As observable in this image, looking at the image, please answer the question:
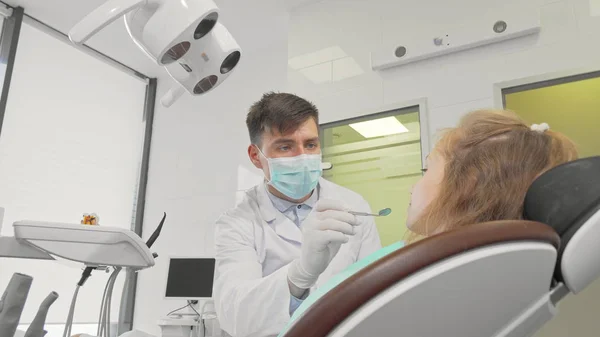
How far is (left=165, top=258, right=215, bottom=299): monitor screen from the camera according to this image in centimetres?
327

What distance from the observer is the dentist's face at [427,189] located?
102 cm

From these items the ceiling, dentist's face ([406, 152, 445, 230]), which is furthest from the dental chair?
the ceiling

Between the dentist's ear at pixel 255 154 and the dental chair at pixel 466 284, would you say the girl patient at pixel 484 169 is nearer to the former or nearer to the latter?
the dental chair at pixel 466 284

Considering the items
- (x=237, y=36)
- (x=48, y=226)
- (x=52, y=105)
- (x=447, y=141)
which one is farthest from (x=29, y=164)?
(x=447, y=141)

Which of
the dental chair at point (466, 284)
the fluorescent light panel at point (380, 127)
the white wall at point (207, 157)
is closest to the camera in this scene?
the dental chair at point (466, 284)

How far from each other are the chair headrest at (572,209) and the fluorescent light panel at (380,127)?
2.30 metres

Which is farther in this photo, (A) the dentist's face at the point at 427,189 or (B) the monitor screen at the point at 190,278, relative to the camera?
(B) the monitor screen at the point at 190,278

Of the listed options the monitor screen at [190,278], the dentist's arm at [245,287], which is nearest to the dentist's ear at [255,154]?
the dentist's arm at [245,287]

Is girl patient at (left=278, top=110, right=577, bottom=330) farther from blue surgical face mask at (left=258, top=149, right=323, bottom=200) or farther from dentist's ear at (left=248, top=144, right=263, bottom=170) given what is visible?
dentist's ear at (left=248, top=144, right=263, bottom=170)

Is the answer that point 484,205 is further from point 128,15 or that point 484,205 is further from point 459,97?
point 459,97

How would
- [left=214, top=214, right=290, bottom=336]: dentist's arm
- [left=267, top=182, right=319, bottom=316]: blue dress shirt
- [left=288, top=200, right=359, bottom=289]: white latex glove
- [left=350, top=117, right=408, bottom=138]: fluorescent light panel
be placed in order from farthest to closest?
[left=350, top=117, right=408, bottom=138]: fluorescent light panel
[left=267, top=182, right=319, bottom=316]: blue dress shirt
[left=214, top=214, right=290, bottom=336]: dentist's arm
[left=288, top=200, right=359, bottom=289]: white latex glove

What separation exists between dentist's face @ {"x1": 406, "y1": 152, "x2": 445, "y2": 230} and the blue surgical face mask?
2.19 feet

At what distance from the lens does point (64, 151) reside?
12.5 feet

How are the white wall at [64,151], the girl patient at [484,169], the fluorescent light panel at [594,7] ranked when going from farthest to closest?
the white wall at [64,151], the fluorescent light panel at [594,7], the girl patient at [484,169]
